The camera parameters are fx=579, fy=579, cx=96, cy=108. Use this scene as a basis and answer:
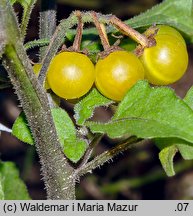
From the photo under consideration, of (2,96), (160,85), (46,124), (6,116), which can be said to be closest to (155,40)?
(160,85)

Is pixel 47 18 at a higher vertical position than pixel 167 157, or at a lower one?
higher

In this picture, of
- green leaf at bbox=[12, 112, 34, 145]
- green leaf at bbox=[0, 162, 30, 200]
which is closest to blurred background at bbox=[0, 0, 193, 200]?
green leaf at bbox=[0, 162, 30, 200]

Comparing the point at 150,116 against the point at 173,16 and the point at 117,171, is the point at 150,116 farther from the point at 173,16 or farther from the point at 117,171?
the point at 117,171

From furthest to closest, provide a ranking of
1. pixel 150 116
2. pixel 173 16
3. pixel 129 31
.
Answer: pixel 173 16 < pixel 129 31 < pixel 150 116

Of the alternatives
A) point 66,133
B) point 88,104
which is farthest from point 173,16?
point 66,133

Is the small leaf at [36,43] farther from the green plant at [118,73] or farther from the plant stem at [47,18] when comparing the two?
the green plant at [118,73]

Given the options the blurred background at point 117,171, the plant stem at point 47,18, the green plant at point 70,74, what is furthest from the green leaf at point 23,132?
the blurred background at point 117,171
